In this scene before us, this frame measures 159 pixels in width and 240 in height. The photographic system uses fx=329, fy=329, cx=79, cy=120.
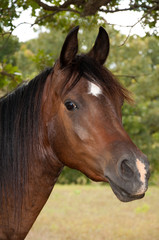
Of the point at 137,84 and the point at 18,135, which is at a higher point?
the point at 18,135

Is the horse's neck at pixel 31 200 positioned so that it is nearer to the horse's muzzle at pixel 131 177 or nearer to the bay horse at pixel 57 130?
the bay horse at pixel 57 130

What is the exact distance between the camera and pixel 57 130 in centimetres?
230

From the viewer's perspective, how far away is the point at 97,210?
410 inches

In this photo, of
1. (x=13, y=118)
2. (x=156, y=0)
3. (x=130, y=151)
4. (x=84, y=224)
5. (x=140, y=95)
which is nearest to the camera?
(x=130, y=151)

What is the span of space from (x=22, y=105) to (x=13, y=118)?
0.12 metres

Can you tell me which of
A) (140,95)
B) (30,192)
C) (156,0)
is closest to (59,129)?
(30,192)

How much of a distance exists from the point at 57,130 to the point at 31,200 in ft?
1.76

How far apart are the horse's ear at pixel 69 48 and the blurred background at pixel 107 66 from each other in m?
0.65

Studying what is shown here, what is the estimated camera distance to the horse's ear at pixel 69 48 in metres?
2.21

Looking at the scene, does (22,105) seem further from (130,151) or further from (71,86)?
(130,151)

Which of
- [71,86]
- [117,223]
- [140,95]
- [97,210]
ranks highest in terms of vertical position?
[71,86]

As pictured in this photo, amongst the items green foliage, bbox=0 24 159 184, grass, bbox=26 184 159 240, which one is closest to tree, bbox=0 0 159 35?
grass, bbox=26 184 159 240

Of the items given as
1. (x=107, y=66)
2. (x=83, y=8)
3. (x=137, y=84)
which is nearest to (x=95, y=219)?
(x=107, y=66)

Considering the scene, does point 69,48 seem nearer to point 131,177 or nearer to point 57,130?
point 57,130
